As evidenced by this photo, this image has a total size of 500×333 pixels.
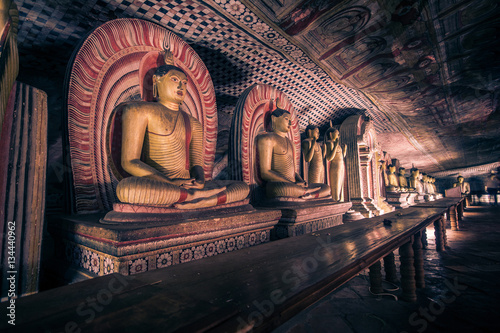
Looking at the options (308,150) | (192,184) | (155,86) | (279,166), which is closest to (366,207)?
(308,150)

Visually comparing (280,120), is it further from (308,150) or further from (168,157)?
(168,157)

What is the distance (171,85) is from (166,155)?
30.3 inches

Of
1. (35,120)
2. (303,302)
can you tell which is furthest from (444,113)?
(35,120)

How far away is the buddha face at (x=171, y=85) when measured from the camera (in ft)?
8.60

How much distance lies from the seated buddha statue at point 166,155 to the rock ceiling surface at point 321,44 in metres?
0.90

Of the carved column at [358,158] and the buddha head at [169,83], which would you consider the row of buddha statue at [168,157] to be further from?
the carved column at [358,158]

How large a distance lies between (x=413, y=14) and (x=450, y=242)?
4.08 metres

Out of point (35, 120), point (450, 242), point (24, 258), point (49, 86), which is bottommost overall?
point (450, 242)

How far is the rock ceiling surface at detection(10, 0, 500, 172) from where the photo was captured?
2.72 m

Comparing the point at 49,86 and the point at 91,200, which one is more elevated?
the point at 49,86

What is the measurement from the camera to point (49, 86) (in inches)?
122

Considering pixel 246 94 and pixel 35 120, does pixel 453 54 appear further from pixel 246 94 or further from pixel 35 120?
pixel 35 120

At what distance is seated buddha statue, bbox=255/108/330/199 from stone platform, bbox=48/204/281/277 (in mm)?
1096

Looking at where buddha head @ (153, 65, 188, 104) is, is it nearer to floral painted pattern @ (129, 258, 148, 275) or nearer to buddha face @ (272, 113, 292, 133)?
floral painted pattern @ (129, 258, 148, 275)
